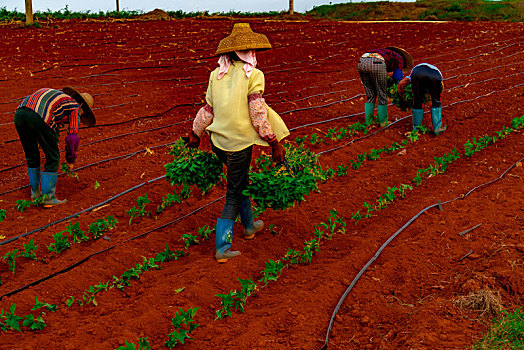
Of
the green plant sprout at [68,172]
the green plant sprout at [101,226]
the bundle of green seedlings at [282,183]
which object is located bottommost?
the green plant sprout at [101,226]

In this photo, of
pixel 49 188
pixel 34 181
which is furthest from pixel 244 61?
pixel 34 181

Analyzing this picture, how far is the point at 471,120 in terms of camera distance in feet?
24.5

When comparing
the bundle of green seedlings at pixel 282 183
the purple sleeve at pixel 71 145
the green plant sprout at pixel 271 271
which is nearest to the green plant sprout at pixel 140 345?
the green plant sprout at pixel 271 271

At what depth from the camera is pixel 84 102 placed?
17.8 ft

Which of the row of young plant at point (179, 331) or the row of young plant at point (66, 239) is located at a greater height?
the row of young plant at point (66, 239)

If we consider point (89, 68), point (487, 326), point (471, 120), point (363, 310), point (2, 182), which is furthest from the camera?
point (89, 68)

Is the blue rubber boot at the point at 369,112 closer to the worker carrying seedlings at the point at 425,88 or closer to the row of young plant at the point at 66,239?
the worker carrying seedlings at the point at 425,88

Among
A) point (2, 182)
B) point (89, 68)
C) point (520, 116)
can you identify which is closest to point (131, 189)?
→ point (2, 182)

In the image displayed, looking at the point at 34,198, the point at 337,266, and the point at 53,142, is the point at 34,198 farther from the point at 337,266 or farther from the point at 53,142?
the point at 337,266

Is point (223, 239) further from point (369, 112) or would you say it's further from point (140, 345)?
point (369, 112)

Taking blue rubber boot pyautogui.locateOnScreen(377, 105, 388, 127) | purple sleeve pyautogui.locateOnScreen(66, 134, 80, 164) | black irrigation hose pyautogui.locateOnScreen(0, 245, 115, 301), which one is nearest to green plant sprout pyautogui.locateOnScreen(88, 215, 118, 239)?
black irrigation hose pyautogui.locateOnScreen(0, 245, 115, 301)

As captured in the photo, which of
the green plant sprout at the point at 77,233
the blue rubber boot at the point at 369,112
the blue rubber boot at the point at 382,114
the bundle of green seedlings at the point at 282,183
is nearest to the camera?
the bundle of green seedlings at the point at 282,183

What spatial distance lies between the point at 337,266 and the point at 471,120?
14.8 feet

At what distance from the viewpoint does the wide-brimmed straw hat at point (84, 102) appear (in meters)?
5.38
